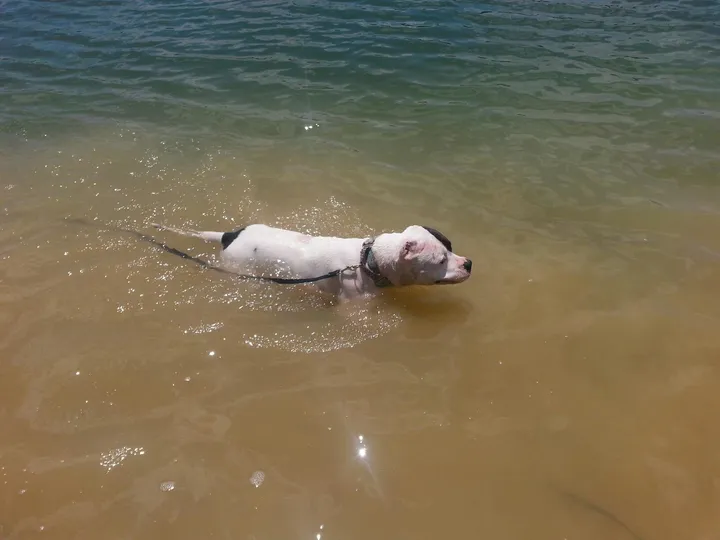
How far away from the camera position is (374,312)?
5344mm

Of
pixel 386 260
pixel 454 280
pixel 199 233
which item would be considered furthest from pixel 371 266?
pixel 199 233

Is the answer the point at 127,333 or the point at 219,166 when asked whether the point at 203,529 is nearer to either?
the point at 127,333

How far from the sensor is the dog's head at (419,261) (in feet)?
16.4

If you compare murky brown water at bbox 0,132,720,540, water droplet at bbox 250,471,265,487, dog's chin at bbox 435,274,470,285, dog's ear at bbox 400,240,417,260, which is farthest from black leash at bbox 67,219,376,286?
water droplet at bbox 250,471,265,487

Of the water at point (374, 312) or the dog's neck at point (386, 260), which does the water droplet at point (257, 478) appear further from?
the dog's neck at point (386, 260)

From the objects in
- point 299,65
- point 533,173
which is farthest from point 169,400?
point 299,65

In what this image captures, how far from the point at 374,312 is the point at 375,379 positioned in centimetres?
93

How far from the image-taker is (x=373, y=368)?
15.4ft

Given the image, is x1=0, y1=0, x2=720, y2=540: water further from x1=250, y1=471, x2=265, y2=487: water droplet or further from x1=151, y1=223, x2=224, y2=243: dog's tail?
x1=151, y1=223, x2=224, y2=243: dog's tail

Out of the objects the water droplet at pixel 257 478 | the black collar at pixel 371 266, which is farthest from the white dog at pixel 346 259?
the water droplet at pixel 257 478

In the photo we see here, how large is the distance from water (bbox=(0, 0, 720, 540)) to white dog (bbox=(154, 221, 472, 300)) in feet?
0.79

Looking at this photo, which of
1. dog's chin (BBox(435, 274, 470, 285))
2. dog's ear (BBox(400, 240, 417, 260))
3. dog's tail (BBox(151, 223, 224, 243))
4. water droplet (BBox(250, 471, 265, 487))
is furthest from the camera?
dog's tail (BBox(151, 223, 224, 243))

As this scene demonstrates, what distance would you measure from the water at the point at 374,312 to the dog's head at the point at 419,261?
436 mm

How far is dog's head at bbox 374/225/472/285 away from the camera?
4984mm
